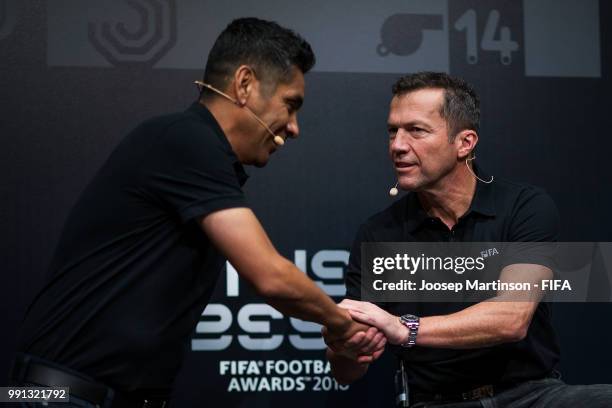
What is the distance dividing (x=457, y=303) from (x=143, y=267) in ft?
3.83

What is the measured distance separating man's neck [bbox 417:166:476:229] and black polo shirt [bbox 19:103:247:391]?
3.32 feet

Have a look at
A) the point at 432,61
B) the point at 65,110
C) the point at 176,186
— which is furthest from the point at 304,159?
the point at 176,186

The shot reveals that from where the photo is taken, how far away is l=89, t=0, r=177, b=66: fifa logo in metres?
2.95

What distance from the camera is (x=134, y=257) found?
1744 mm

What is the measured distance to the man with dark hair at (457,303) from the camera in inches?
91.0

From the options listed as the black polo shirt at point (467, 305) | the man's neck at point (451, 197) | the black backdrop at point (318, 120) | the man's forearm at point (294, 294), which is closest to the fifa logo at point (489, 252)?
the black polo shirt at point (467, 305)

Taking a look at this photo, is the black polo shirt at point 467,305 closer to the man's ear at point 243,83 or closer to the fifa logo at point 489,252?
the fifa logo at point 489,252

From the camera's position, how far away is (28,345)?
5.78ft

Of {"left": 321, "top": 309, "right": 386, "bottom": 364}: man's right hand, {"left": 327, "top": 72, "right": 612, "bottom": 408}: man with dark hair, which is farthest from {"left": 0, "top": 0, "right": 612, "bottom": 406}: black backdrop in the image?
{"left": 321, "top": 309, "right": 386, "bottom": 364}: man's right hand

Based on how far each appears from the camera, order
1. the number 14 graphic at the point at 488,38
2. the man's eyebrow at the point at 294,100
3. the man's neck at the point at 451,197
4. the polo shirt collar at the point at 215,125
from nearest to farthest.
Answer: the polo shirt collar at the point at 215,125, the man's eyebrow at the point at 294,100, the man's neck at the point at 451,197, the number 14 graphic at the point at 488,38

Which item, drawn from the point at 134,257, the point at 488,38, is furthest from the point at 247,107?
the point at 488,38

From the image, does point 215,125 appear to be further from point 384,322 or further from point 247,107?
point 384,322

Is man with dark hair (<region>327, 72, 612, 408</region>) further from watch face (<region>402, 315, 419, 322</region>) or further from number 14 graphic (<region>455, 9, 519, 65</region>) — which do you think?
number 14 graphic (<region>455, 9, 519, 65</region>)

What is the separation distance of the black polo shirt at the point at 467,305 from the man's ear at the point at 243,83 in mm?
867
